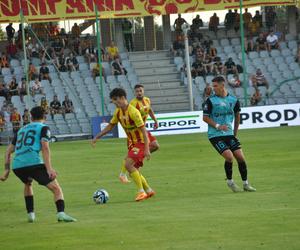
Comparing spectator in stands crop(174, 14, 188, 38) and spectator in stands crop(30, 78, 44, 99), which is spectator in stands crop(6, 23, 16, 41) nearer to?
spectator in stands crop(30, 78, 44, 99)

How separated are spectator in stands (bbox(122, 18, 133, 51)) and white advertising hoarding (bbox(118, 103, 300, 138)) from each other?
1056 cm

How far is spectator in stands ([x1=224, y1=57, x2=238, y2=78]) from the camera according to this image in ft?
152

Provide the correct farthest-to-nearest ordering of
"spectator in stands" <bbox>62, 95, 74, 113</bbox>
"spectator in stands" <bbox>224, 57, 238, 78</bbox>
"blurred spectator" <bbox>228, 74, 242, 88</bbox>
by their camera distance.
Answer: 1. "spectator in stands" <bbox>224, 57, 238, 78</bbox>
2. "blurred spectator" <bbox>228, 74, 242, 88</bbox>
3. "spectator in stands" <bbox>62, 95, 74, 113</bbox>

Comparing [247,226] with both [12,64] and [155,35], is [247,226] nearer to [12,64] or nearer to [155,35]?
[12,64]

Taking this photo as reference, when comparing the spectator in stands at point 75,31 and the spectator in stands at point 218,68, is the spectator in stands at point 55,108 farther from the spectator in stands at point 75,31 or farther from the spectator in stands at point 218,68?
the spectator in stands at point 218,68

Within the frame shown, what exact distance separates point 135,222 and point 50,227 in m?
1.14

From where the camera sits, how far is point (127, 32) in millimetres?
→ 50531

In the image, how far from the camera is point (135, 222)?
13.9 meters

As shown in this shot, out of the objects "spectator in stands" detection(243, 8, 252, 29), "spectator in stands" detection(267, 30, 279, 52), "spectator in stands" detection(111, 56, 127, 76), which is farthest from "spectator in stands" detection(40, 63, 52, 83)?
"spectator in stands" detection(267, 30, 279, 52)

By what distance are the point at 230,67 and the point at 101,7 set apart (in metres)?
6.33

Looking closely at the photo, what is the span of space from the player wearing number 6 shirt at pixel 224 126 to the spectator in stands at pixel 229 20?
33037 millimetres

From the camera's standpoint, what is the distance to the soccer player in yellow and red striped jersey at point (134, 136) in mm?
17266

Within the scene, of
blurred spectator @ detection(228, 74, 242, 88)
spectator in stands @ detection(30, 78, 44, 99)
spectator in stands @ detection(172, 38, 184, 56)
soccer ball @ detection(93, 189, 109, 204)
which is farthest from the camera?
spectator in stands @ detection(172, 38, 184, 56)

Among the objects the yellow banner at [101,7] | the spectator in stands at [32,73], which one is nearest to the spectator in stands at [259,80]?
the yellow banner at [101,7]
